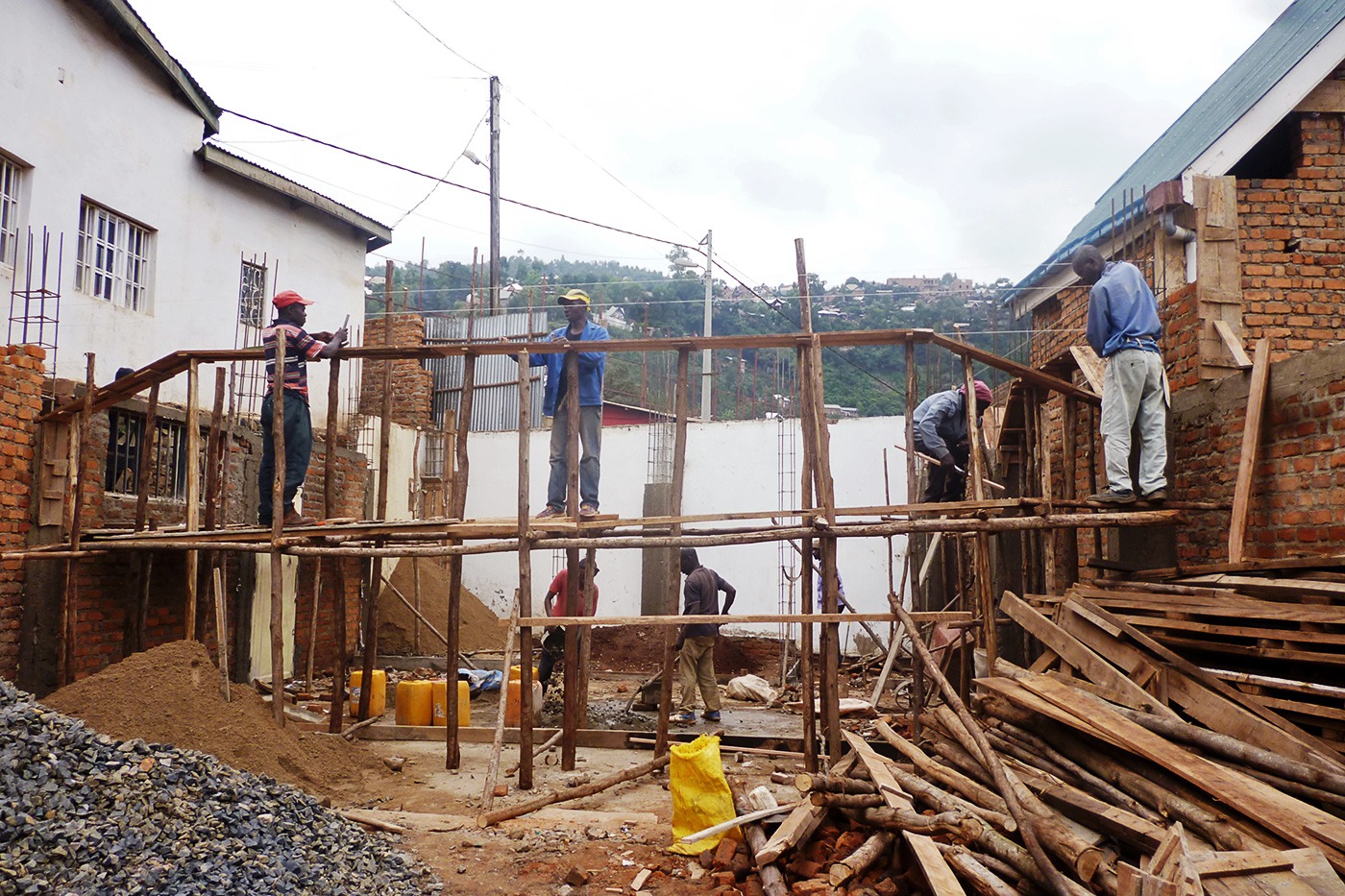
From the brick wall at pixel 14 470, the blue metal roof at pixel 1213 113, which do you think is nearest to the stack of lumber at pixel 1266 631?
the blue metal roof at pixel 1213 113

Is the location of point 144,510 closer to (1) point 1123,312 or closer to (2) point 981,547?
(2) point 981,547

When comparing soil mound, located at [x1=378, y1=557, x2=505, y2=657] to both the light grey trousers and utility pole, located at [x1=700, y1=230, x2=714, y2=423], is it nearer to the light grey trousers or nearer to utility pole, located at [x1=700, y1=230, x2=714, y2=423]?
utility pole, located at [x1=700, y1=230, x2=714, y2=423]

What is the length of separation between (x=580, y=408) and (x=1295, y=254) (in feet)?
19.1

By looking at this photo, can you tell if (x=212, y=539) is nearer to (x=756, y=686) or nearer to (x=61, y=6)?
(x=756, y=686)

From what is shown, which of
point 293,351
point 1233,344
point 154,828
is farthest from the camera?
point 293,351

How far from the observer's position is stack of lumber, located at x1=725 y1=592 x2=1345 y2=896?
388 centimetres

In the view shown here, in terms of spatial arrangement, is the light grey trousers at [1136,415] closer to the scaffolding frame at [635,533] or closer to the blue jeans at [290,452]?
the scaffolding frame at [635,533]

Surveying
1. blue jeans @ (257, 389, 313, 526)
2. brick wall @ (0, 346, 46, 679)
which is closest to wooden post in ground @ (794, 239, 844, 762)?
blue jeans @ (257, 389, 313, 526)

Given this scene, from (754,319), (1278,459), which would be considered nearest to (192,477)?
(1278,459)

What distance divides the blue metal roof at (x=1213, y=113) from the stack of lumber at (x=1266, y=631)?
3.67 m

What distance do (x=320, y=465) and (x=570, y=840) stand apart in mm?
8723

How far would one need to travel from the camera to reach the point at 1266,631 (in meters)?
4.86

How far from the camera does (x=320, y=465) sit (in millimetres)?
12898

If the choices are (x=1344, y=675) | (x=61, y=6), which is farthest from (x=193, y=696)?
(x=61, y=6)
